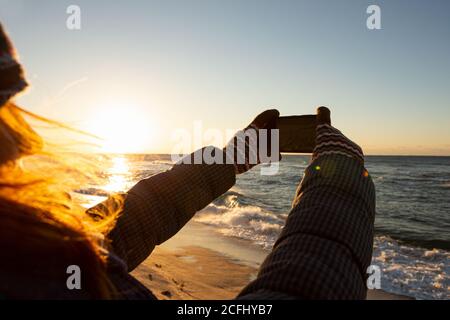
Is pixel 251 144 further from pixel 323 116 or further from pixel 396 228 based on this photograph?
pixel 396 228

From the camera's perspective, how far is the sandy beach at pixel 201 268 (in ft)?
23.5

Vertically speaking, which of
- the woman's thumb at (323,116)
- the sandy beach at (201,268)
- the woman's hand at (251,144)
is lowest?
the sandy beach at (201,268)

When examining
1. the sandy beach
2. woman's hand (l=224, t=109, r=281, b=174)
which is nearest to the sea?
woman's hand (l=224, t=109, r=281, b=174)

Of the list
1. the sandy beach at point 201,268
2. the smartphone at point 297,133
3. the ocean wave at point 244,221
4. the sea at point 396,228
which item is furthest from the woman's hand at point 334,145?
the ocean wave at point 244,221

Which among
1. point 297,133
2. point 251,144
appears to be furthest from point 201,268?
point 297,133

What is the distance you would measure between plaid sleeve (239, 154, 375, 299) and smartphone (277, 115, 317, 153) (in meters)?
0.51

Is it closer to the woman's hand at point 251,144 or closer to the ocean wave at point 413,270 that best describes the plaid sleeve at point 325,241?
the woman's hand at point 251,144

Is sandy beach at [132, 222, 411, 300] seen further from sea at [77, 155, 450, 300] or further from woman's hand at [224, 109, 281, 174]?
woman's hand at [224, 109, 281, 174]

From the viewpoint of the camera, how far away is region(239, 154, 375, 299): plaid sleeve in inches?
34.8

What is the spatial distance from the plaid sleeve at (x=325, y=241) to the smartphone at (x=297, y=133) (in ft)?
1.68

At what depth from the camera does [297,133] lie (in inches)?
68.8

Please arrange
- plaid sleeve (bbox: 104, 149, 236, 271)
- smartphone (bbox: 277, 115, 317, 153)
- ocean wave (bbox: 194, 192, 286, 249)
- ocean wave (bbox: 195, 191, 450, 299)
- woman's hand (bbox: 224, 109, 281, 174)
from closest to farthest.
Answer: plaid sleeve (bbox: 104, 149, 236, 271), smartphone (bbox: 277, 115, 317, 153), woman's hand (bbox: 224, 109, 281, 174), ocean wave (bbox: 195, 191, 450, 299), ocean wave (bbox: 194, 192, 286, 249)

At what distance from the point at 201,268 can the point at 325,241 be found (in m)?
8.19
